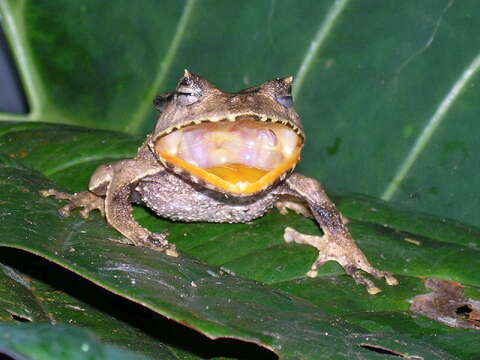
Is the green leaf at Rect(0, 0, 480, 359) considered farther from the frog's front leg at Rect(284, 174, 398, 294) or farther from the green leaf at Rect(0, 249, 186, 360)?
the green leaf at Rect(0, 249, 186, 360)

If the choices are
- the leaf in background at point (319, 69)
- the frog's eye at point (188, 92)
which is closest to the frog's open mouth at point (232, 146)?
the frog's eye at point (188, 92)

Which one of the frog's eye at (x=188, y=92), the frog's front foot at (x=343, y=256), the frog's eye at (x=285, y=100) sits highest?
the frog's eye at (x=285, y=100)

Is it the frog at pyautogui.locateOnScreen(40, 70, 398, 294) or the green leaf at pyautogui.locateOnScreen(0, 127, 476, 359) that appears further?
the frog at pyautogui.locateOnScreen(40, 70, 398, 294)

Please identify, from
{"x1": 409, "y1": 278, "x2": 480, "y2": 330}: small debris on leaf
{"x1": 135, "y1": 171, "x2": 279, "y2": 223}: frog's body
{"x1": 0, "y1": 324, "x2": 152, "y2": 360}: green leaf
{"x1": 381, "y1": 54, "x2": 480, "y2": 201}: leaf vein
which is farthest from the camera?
{"x1": 381, "y1": 54, "x2": 480, "y2": 201}: leaf vein

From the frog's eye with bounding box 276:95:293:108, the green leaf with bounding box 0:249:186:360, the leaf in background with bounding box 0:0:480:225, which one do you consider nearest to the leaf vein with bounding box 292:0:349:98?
the leaf in background with bounding box 0:0:480:225

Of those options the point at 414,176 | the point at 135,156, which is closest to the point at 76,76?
the point at 135,156

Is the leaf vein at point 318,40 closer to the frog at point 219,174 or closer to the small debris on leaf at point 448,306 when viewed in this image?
the frog at point 219,174

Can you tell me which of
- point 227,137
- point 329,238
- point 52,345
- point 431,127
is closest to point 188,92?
point 227,137

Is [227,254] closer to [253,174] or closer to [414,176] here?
[253,174]
